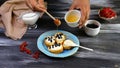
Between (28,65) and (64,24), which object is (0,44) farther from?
(64,24)

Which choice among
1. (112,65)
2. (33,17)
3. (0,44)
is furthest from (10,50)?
(112,65)

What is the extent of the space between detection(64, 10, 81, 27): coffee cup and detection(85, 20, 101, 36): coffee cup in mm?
47

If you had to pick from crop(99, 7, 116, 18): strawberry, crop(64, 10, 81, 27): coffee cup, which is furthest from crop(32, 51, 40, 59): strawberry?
crop(99, 7, 116, 18): strawberry

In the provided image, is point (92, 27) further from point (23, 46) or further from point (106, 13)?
point (23, 46)

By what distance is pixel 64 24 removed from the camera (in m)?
1.04

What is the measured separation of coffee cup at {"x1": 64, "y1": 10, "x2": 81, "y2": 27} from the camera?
947 millimetres

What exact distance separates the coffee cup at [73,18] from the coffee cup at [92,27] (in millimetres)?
47

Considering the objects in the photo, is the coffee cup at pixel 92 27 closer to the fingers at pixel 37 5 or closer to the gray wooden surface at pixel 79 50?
the gray wooden surface at pixel 79 50

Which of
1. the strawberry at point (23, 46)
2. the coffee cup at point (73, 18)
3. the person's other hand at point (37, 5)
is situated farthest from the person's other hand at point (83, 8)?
the strawberry at point (23, 46)

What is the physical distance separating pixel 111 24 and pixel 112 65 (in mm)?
241

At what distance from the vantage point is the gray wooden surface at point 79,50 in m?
0.86

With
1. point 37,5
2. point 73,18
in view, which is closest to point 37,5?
point 37,5

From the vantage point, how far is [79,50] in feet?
3.02

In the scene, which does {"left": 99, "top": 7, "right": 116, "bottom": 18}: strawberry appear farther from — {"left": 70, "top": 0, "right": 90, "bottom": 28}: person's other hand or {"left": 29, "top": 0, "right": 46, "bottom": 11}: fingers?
{"left": 29, "top": 0, "right": 46, "bottom": 11}: fingers
